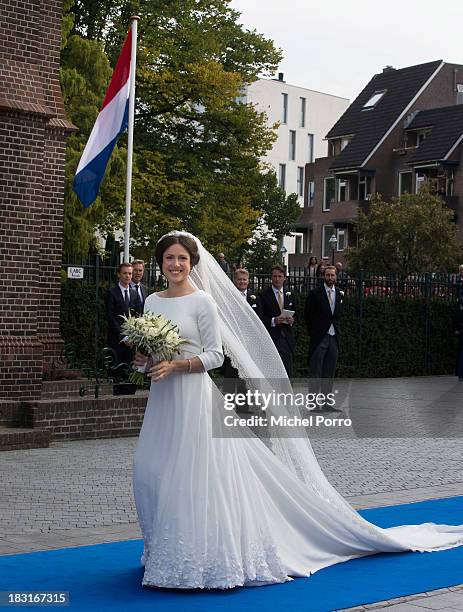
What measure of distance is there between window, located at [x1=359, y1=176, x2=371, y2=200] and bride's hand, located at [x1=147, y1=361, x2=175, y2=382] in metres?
60.1

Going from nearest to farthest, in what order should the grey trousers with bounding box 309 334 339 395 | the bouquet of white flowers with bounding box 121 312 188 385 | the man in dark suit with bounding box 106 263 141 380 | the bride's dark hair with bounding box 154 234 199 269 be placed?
the bouquet of white flowers with bounding box 121 312 188 385, the bride's dark hair with bounding box 154 234 199 269, the man in dark suit with bounding box 106 263 141 380, the grey trousers with bounding box 309 334 339 395

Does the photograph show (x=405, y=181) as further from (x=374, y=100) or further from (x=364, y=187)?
(x=374, y=100)

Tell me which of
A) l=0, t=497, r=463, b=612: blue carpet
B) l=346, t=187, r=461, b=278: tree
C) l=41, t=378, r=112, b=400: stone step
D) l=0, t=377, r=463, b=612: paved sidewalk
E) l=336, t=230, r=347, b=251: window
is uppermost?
l=336, t=230, r=347, b=251: window

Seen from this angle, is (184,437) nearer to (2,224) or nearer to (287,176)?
(2,224)

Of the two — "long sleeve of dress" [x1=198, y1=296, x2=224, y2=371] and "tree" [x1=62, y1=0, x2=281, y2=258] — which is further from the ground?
"tree" [x1=62, y1=0, x2=281, y2=258]

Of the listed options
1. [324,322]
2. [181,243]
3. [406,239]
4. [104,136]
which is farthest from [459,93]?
[181,243]

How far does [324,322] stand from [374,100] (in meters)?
54.4

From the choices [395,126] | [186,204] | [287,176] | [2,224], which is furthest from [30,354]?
[287,176]

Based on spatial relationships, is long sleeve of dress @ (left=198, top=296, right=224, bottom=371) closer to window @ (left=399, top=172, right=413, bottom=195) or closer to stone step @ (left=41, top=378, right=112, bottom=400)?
stone step @ (left=41, top=378, right=112, bottom=400)

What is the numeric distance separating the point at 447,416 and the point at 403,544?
34.7ft

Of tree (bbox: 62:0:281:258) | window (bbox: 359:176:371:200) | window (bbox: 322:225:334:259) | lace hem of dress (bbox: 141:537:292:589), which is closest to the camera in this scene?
lace hem of dress (bbox: 141:537:292:589)

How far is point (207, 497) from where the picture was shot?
7.21 metres

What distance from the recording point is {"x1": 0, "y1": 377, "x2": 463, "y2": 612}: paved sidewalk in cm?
860

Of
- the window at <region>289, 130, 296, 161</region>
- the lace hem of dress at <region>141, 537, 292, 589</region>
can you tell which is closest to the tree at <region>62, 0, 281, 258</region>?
the lace hem of dress at <region>141, 537, 292, 589</region>
